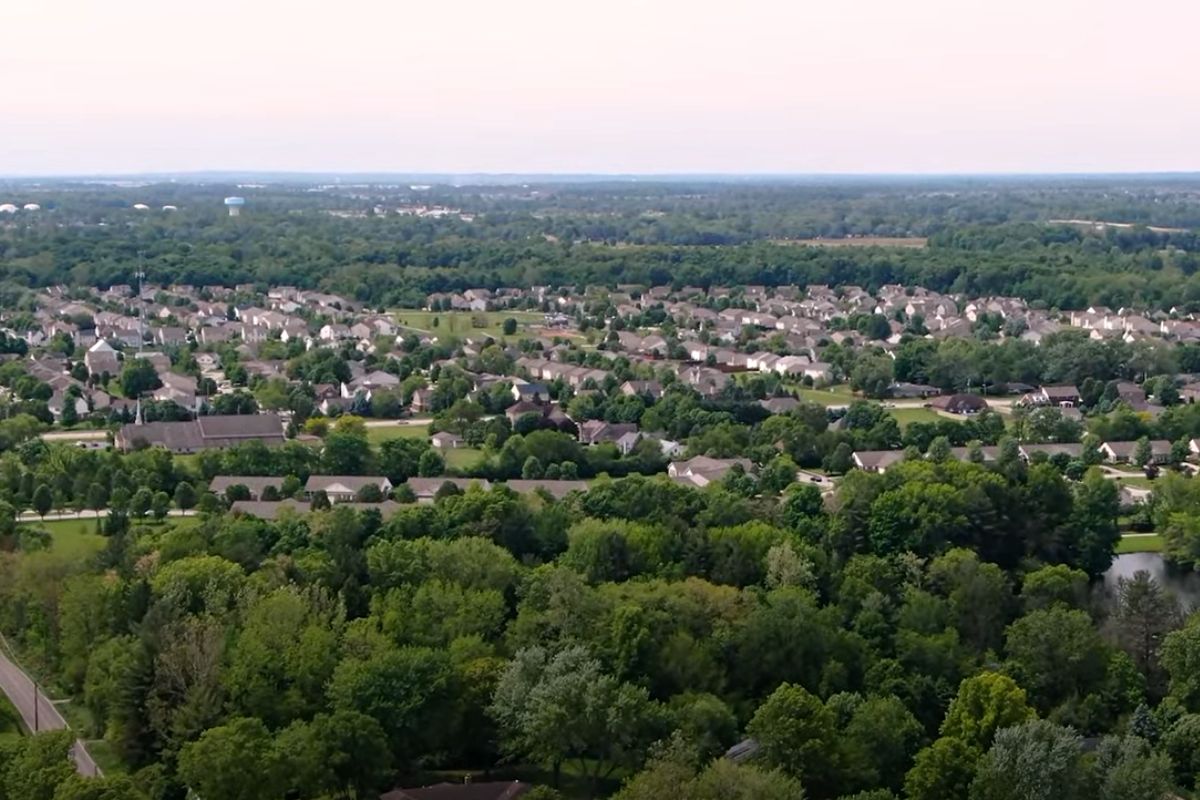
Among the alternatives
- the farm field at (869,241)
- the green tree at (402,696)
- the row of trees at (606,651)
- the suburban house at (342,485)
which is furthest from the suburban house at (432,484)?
the farm field at (869,241)

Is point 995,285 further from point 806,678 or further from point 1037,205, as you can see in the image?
point 1037,205

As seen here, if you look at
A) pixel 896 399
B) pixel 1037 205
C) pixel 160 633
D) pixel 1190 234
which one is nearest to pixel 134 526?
pixel 160 633

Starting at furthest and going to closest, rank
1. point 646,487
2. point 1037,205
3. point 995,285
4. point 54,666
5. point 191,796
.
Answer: point 1037,205
point 995,285
point 646,487
point 54,666
point 191,796

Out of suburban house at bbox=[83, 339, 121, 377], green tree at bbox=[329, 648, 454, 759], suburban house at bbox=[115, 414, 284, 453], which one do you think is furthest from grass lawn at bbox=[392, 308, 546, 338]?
green tree at bbox=[329, 648, 454, 759]

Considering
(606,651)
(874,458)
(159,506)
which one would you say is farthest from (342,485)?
(606,651)

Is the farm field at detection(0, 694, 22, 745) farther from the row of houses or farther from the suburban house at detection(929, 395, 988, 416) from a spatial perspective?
the suburban house at detection(929, 395, 988, 416)

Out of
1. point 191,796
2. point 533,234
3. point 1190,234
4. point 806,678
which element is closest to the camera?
point 191,796

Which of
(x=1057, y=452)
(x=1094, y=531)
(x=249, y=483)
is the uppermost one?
(x=1094, y=531)

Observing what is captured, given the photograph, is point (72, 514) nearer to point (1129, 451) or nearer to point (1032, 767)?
point (1032, 767)
